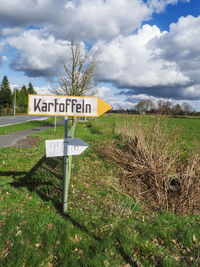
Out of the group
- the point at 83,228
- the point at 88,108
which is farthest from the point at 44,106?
the point at 83,228

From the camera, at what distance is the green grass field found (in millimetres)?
2439

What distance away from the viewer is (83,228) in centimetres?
301

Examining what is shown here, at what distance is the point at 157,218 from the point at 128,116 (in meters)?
4.11

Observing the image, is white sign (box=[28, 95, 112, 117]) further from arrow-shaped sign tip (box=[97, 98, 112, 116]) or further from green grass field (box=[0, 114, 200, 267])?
green grass field (box=[0, 114, 200, 267])

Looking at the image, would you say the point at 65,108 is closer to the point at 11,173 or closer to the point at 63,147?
the point at 63,147

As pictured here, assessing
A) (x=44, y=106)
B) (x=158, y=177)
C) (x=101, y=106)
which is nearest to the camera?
(x=44, y=106)

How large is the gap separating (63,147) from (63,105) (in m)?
0.68

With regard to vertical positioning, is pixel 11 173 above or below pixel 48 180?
below

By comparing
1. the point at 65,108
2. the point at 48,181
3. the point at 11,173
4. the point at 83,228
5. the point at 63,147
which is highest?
the point at 65,108

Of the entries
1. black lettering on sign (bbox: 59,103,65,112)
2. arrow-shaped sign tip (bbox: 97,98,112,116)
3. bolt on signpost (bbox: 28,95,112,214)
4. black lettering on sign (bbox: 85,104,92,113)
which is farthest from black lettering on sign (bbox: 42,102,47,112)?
arrow-shaped sign tip (bbox: 97,98,112,116)

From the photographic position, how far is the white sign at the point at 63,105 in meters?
2.84

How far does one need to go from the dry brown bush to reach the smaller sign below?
7.81 feet

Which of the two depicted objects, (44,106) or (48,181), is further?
(48,181)

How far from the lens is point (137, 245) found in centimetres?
274
